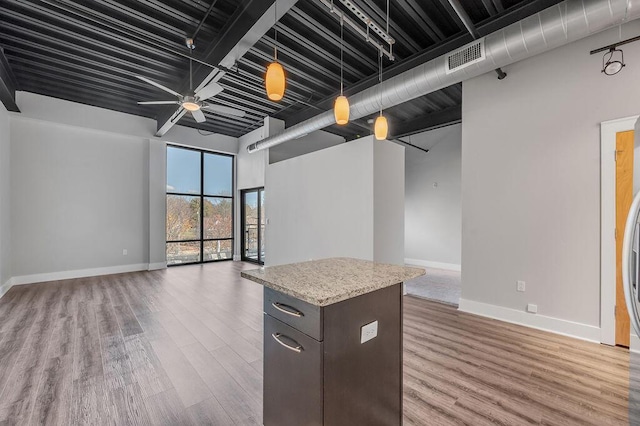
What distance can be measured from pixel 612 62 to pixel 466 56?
1402 mm

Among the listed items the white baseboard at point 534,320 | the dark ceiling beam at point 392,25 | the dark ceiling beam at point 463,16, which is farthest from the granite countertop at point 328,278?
the dark ceiling beam at point 392,25

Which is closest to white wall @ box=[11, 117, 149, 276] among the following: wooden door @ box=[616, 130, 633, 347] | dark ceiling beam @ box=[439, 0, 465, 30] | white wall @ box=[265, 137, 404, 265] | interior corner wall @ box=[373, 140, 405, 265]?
white wall @ box=[265, 137, 404, 265]

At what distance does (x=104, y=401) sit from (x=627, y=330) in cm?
479

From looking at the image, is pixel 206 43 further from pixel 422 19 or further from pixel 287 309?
pixel 287 309

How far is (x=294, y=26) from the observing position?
344 cm

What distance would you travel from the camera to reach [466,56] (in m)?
3.01

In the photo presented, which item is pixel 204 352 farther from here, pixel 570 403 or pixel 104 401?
pixel 570 403

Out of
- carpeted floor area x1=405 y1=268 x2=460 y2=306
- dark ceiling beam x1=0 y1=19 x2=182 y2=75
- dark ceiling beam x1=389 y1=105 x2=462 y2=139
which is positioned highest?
dark ceiling beam x1=0 y1=19 x2=182 y2=75

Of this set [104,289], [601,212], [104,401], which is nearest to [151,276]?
[104,289]

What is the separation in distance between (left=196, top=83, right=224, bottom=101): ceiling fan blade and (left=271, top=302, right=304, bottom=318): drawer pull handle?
3272 millimetres

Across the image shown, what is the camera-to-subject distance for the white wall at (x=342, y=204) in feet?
14.1

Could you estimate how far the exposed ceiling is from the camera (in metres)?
3.10

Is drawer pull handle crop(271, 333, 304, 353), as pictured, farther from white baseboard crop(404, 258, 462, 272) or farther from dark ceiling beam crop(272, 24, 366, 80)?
white baseboard crop(404, 258, 462, 272)

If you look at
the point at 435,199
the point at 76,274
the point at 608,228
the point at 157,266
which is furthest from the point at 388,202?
the point at 76,274
